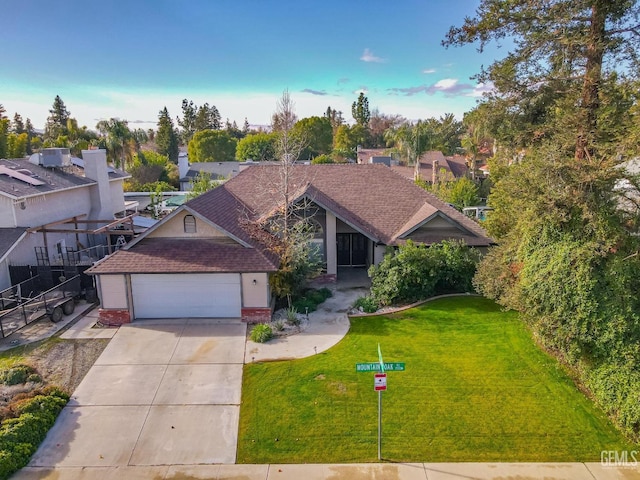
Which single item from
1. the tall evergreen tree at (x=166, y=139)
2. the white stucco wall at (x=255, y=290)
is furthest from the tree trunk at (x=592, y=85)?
the tall evergreen tree at (x=166, y=139)

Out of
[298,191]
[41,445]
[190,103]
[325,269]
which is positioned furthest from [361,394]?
[190,103]

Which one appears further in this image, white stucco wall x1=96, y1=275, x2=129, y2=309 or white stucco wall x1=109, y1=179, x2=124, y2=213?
white stucco wall x1=109, y1=179, x2=124, y2=213

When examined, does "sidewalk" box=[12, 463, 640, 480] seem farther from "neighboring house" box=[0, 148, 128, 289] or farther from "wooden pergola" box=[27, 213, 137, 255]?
"neighboring house" box=[0, 148, 128, 289]

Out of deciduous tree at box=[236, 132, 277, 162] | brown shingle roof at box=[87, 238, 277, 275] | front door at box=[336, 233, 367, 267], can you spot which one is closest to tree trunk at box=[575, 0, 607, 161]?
brown shingle roof at box=[87, 238, 277, 275]

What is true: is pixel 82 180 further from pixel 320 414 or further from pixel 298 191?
pixel 320 414

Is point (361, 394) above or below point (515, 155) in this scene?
below
